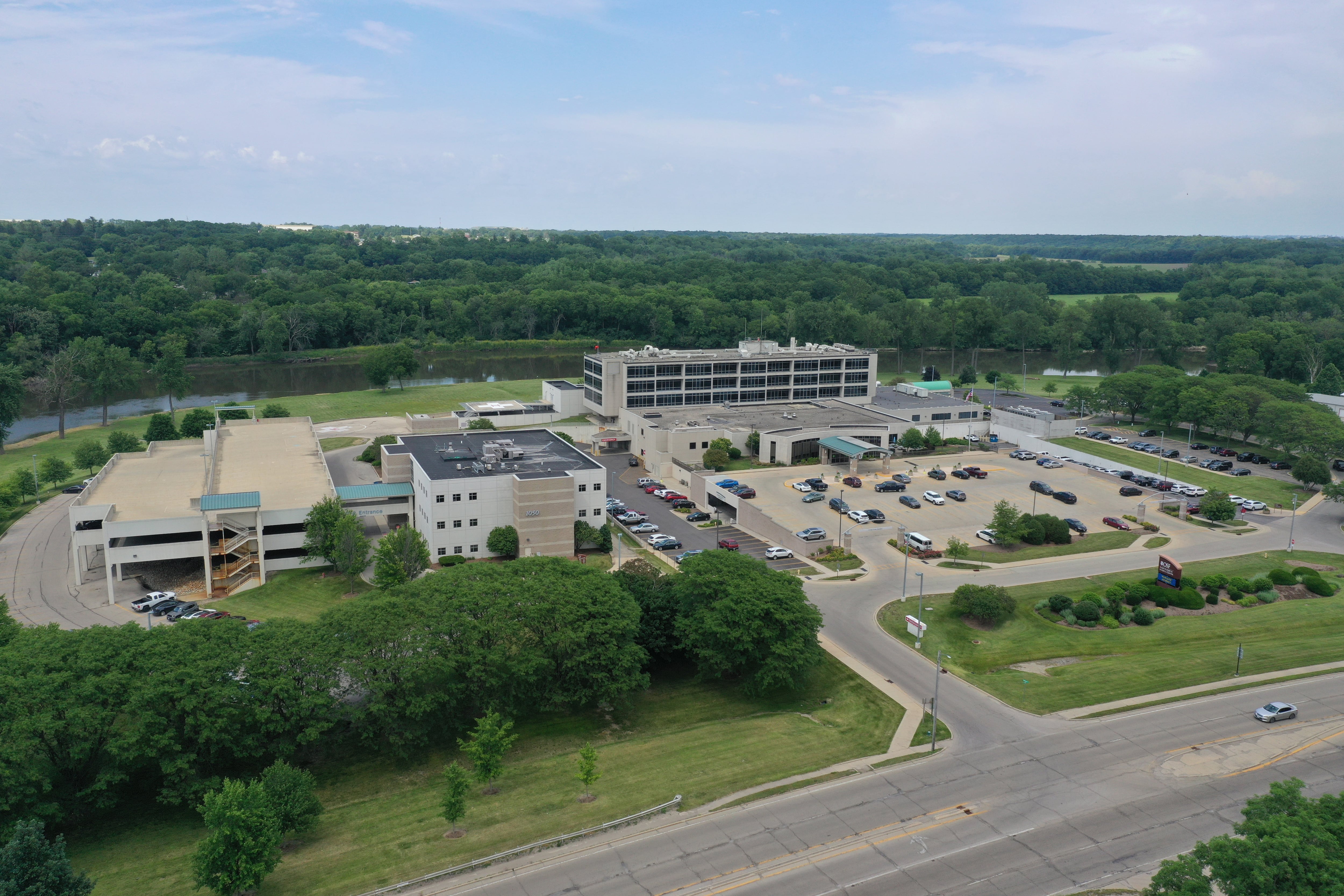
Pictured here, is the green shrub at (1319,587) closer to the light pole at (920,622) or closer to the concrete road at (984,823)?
the concrete road at (984,823)

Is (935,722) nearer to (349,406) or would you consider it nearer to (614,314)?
(349,406)

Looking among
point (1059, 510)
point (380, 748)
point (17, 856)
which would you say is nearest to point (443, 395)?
point (1059, 510)

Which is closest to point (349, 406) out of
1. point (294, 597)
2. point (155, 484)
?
point (155, 484)

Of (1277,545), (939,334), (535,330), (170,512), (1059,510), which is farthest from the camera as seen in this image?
(535,330)

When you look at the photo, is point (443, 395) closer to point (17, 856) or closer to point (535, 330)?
point (535, 330)

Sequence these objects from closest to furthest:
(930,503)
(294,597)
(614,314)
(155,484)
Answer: (294,597) → (155,484) → (930,503) → (614,314)

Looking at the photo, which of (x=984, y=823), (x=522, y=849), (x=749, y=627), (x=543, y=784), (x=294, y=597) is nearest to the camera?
(x=522, y=849)

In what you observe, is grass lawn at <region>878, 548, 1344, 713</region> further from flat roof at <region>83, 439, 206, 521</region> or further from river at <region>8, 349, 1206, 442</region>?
river at <region>8, 349, 1206, 442</region>
